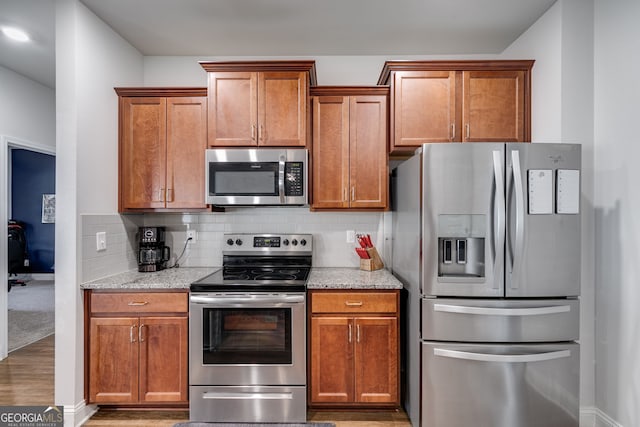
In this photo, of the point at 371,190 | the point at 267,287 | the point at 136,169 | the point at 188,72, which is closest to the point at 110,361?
the point at 267,287

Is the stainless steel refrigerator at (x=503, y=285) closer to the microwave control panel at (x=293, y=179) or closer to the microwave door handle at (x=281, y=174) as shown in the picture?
the microwave control panel at (x=293, y=179)

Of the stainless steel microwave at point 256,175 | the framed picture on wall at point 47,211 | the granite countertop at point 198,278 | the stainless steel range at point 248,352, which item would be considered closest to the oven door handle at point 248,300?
the stainless steel range at point 248,352

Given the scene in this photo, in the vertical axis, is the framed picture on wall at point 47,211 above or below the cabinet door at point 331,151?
below

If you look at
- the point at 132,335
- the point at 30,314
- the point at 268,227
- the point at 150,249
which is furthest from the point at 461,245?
the point at 30,314

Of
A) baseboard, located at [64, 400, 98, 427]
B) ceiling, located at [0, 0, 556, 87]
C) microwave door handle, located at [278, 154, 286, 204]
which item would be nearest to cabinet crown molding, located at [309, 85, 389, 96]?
ceiling, located at [0, 0, 556, 87]

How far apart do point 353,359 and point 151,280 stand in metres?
1.53

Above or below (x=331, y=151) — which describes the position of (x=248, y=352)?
below

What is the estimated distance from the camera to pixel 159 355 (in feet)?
7.29

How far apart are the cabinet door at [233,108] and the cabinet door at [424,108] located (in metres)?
1.08

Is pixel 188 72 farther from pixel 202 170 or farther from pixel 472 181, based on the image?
pixel 472 181

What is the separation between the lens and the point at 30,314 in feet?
14.1

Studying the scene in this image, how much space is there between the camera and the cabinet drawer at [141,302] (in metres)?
2.23

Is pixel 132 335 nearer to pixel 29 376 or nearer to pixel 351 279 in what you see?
pixel 29 376

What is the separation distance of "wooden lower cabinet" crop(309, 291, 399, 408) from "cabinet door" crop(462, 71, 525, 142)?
151cm
